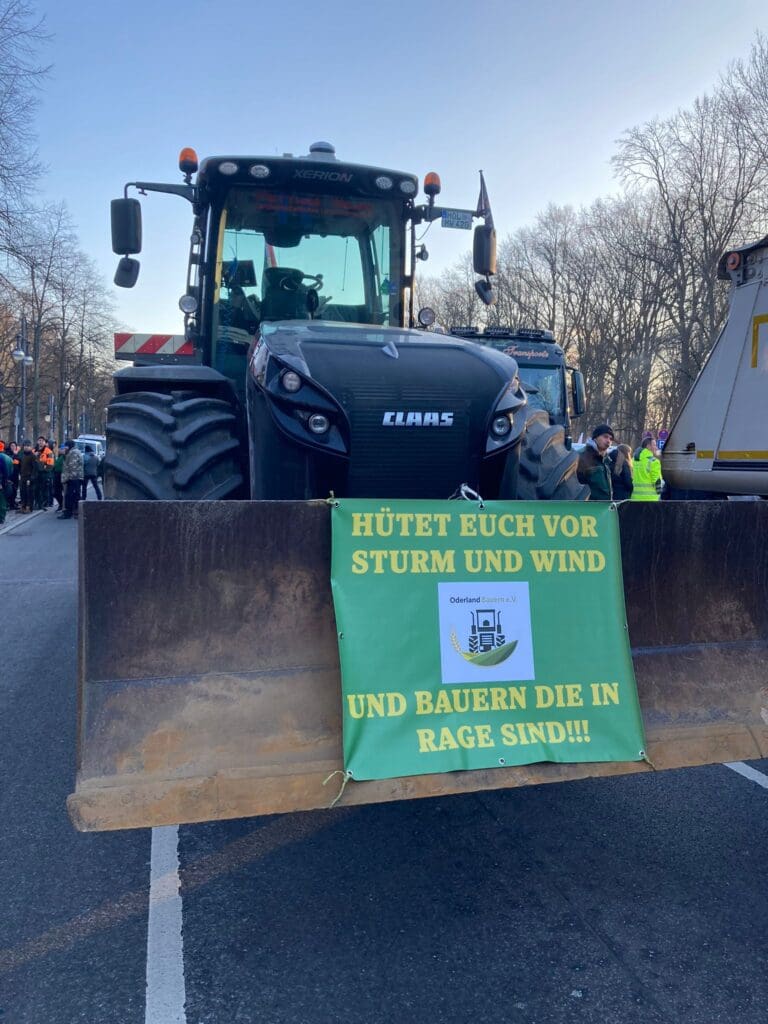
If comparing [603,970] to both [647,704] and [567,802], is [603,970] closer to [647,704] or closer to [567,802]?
[647,704]

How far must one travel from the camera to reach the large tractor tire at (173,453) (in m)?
4.48

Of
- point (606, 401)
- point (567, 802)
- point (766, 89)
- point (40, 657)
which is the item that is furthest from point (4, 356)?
point (567, 802)

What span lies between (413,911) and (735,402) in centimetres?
608

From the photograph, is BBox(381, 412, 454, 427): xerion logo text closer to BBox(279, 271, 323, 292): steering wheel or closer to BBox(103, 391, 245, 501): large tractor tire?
BBox(103, 391, 245, 501): large tractor tire

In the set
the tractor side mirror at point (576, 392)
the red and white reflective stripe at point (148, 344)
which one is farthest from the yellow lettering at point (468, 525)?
the tractor side mirror at point (576, 392)

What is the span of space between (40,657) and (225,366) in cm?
317

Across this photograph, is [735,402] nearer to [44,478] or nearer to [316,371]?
[316,371]

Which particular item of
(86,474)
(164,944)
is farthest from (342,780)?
(86,474)

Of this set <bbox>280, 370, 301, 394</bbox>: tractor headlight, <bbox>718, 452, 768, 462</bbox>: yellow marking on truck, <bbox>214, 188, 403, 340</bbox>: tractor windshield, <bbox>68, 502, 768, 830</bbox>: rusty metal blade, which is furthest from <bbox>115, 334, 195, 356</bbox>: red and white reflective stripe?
<bbox>68, 502, 768, 830</bbox>: rusty metal blade

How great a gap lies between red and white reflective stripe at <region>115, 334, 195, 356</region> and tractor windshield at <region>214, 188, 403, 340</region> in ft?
21.6

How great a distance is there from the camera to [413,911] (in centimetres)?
322

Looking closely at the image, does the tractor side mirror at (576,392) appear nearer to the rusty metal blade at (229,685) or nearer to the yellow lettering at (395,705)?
the rusty metal blade at (229,685)

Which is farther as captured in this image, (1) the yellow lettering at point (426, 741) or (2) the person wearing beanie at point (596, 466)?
(2) the person wearing beanie at point (596, 466)

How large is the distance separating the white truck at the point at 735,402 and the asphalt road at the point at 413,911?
3789 millimetres
